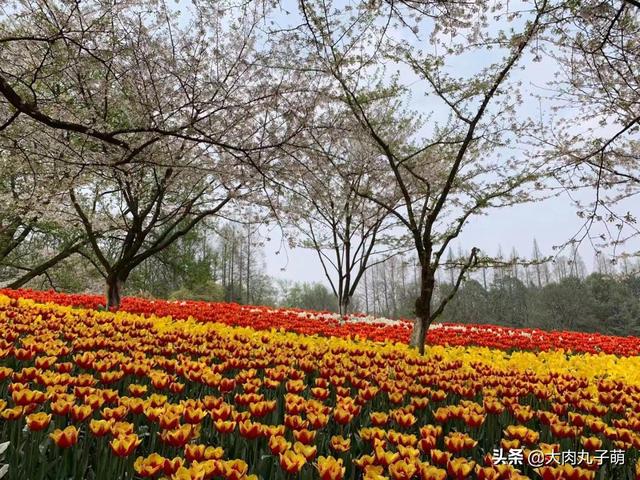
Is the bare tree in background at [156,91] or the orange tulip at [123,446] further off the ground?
the bare tree in background at [156,91]

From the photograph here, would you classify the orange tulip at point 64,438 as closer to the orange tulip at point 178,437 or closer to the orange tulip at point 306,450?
the orange tulip at point 178,437

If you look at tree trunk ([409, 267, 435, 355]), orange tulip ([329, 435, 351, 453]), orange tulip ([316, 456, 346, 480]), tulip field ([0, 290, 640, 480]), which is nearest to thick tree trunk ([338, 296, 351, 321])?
tree trunk ([409, 267, 435, 355])

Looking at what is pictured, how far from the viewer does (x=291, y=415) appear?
2.62 m

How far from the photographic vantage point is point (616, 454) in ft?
8.55

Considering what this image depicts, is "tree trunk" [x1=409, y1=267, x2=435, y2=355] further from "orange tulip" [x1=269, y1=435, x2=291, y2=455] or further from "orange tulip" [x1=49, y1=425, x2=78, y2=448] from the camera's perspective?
"orange tulip" [x1=49, y1=425, x2=78, y2=448]

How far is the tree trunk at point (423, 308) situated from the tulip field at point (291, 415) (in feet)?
2.28

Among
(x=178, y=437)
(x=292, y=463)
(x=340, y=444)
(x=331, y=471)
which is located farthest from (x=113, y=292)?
(x=331, y=471)

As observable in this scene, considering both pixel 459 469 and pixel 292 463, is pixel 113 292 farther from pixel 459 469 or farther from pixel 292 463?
pixel 459 469

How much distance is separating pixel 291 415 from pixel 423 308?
3966 mm

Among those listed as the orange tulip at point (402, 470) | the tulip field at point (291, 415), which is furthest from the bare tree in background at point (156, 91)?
the orange tulip at point (402, 470)

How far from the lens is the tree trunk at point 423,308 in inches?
243

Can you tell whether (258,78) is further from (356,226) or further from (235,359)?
(356,226)

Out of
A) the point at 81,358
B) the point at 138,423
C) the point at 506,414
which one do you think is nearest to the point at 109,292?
the point at 81,358

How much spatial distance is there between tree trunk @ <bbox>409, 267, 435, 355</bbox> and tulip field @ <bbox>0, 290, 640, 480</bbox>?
2.28 feet
